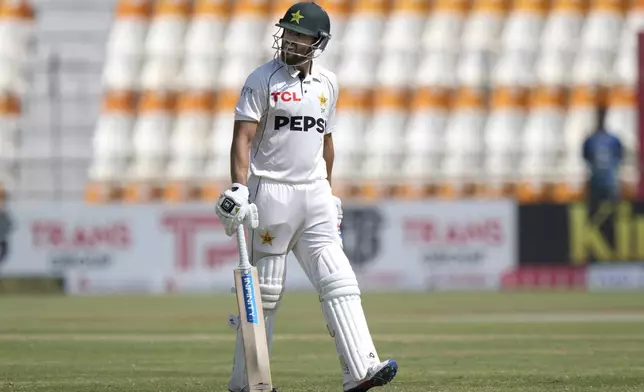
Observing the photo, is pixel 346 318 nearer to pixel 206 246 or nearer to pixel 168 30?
pixel 206 246

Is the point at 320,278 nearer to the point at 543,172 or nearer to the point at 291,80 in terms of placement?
the point at 291,80

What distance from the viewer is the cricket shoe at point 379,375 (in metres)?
6.71

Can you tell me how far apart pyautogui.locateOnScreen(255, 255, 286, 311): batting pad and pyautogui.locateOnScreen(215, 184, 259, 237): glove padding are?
35 cm

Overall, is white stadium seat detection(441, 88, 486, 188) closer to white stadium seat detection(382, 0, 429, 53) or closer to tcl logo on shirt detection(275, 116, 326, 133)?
white stadium seat detection(382, 0, 429, 53)

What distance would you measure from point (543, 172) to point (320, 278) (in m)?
20.7

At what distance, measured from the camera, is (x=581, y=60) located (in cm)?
2923

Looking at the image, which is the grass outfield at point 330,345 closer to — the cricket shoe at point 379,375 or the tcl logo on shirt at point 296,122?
the cricket shoe at point 379,375

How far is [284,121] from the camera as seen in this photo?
22.9ft

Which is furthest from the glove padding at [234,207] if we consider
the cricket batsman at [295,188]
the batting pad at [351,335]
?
the batting pad at [351,335]

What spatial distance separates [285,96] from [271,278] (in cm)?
85

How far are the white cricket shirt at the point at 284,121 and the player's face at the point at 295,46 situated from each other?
0.05 m

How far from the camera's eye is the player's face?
275 inches

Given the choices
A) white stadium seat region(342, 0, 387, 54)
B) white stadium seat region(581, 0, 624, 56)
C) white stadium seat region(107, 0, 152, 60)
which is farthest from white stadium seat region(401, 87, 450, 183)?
white stadium seat region(107, 0, 152, 60)

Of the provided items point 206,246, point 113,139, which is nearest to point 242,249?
point 206,246
